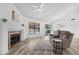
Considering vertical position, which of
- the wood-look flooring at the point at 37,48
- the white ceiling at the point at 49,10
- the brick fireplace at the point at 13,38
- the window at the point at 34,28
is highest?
the white ceiling at the point at 49,10

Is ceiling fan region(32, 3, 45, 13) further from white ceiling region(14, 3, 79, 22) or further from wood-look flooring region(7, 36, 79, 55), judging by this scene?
wood-look flooring region(7, 36, 79, 55)

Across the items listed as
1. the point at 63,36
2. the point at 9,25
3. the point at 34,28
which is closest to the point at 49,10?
the point at 34,28

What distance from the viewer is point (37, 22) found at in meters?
3.57

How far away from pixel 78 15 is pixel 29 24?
1.60 m

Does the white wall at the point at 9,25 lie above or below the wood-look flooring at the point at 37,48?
above

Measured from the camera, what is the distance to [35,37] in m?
3.65

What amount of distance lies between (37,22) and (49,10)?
1.81ft

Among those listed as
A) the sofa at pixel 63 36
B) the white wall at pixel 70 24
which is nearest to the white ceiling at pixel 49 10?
the white wall at pixel 70 24

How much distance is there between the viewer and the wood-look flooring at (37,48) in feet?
10.9

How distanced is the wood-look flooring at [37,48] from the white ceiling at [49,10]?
71cm

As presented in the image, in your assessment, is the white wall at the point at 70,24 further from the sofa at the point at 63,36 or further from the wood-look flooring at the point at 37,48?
the wood-look flooring at the point at 37,48

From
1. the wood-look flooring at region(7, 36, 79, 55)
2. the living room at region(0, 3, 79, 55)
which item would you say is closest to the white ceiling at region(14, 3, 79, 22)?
the living room at region(0, 3, 79, 55)

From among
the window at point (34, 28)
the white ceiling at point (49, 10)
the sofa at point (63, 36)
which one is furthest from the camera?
the window at point (34, 28)

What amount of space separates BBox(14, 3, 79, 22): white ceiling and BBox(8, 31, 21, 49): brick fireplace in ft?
2.54
